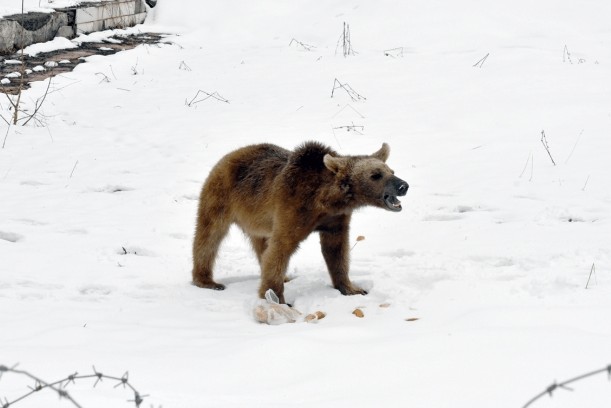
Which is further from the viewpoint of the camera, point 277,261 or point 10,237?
point 10,237

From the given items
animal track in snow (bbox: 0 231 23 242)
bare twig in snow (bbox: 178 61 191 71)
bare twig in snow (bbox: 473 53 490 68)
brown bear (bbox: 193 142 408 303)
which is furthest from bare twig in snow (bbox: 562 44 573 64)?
animal track in snow (bbox: 0 231 23 242)

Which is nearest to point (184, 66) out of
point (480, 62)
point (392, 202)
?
point (480, 62)

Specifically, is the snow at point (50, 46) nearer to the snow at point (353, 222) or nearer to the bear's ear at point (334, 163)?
the snow at point (353, 222)

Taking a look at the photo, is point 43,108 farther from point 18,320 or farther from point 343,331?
point 343,331

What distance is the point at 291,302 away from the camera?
5.63m

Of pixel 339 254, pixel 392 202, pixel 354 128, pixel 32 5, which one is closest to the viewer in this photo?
pixel 392 202

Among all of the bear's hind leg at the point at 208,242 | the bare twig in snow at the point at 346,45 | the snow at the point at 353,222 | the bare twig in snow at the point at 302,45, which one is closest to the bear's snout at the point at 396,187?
the snow at the point at 353,222

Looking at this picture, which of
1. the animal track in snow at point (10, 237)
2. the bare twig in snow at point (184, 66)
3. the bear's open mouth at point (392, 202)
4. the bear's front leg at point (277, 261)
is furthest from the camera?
the bare twig in snow at point (184, 66)

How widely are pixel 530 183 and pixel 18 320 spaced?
5065 millimetres

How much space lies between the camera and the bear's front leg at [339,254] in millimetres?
5645

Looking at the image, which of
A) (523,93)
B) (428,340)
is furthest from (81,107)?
(428,340)

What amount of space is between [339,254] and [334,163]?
728mm

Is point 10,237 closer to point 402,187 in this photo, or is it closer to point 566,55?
point 402,187

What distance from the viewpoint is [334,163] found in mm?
5336
